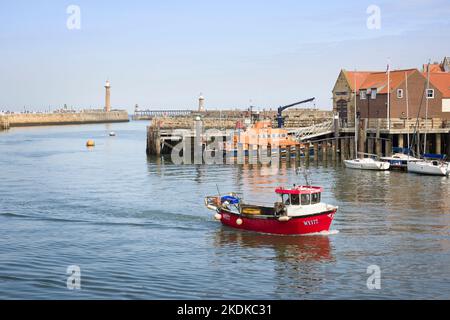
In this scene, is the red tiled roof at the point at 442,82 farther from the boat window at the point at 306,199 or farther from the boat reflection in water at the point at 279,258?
the boat reflection in water at the point at 279,258

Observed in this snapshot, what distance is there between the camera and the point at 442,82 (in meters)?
82.2

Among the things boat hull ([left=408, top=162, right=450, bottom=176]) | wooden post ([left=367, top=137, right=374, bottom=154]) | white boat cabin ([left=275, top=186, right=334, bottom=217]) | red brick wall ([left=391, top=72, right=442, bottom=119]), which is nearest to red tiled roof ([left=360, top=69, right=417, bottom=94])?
red brick wall ([left=391, top=72, right=442, bottom=119])

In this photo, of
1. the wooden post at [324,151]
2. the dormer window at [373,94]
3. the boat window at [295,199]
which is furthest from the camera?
the dormer window at [373,94]

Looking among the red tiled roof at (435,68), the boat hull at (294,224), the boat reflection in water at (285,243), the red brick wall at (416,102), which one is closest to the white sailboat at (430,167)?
the red brick wall at (416,102)

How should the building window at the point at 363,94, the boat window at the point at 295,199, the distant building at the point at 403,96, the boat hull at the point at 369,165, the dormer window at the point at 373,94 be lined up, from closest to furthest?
the boat window at the point at 295,199 → the boat hull at the point at 369,165 → the distant building at the point at 403,96 → the dormer window at the point at 373,94 → the building window at the point at 363,94

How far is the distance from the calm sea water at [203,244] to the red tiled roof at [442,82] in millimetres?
23437

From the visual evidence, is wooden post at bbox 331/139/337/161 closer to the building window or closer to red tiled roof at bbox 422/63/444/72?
the building window

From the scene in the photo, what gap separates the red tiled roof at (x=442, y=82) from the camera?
80.5m

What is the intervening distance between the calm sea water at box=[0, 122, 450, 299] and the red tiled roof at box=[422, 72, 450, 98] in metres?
23.4

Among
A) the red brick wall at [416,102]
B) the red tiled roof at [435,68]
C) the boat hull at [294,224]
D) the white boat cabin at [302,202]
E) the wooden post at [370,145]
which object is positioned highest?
the red tiled roof at [435,68]

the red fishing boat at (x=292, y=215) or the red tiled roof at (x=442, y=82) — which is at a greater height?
the red tiled roof at (x=442, y=82)

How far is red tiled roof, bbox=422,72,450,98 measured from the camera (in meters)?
80.5

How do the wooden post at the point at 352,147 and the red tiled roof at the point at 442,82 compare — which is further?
the red tiled roof at the point at 442,82
